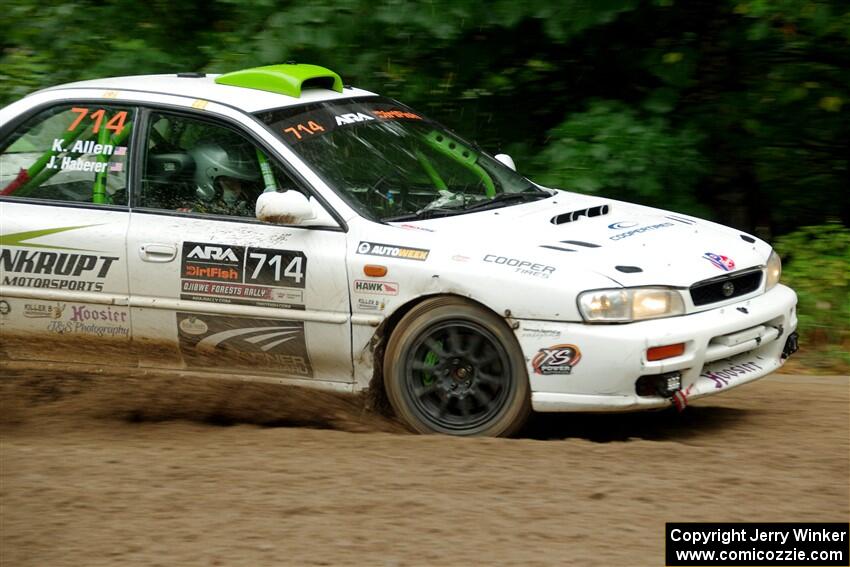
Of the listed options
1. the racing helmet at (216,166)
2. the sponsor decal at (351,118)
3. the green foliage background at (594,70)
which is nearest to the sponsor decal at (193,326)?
the racing helmet at (216,166)

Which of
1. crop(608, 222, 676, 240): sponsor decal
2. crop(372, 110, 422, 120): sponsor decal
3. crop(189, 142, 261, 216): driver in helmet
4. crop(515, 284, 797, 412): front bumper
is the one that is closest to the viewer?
crop(515, 284, 797, 412): front bumper

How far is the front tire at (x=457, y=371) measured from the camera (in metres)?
5.48

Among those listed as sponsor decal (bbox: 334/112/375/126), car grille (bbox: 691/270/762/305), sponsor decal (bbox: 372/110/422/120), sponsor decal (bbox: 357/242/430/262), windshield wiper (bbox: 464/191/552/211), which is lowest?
car grille (bbox: 691/270/762/305)

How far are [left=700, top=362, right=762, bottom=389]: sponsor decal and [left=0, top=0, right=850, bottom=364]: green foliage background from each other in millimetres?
2313

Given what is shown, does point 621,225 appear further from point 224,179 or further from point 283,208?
point 224,179

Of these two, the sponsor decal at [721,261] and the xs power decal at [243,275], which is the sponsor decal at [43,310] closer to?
the xs power decal at [243,275]

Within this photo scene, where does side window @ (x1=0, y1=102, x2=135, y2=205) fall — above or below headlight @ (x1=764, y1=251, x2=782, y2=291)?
above

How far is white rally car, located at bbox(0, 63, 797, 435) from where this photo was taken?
5.41 m

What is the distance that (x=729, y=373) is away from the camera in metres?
5.65

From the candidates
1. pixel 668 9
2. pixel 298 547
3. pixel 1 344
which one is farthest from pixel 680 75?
pixel 298 547

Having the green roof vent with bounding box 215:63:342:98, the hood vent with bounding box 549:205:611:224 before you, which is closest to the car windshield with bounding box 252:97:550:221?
the green roof vent with bounding box 215:63:342:98

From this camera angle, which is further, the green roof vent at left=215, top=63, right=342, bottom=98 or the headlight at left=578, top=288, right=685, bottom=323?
the green roof vent at left=215, top=63, right=342, bottom=98

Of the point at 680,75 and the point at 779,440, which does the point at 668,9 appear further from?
the point at 779,440

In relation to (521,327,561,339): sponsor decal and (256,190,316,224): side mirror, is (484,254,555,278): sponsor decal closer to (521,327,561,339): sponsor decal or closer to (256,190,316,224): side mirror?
(521,327,561,339): sponsor decal
